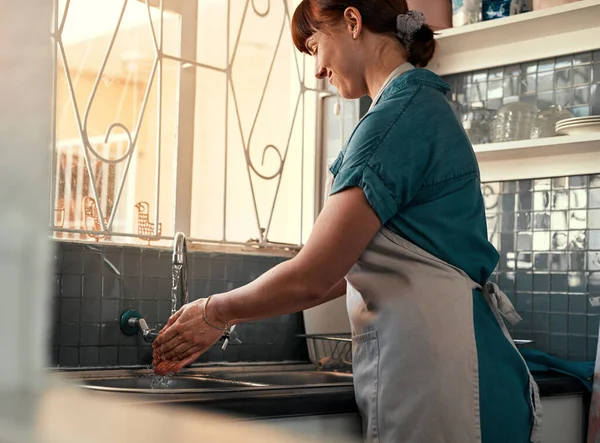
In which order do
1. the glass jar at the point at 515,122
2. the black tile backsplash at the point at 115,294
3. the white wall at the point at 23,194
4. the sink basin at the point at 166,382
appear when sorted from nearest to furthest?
the white wall at the point at 23,194, the sink basin at the point at 166,382, the black tile backsplash at the point at 115,294, the glass jar at the point at 515,122

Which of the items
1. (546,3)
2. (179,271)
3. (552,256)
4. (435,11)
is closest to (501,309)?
(179,271)

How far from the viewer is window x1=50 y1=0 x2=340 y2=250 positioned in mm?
1967

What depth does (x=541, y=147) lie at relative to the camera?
6.98 ft

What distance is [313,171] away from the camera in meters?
2.55

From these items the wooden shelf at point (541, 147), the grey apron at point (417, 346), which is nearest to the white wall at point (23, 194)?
the grey apron at point (417, 346)

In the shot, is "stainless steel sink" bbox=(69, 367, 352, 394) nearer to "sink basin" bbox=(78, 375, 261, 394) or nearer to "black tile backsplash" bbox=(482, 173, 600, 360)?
"sink basin" bbox=(78, 375, 261, 394)

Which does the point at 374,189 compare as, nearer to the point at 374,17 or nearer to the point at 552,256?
the point at 374,17

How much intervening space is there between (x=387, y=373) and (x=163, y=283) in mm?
863

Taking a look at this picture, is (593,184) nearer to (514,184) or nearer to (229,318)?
(514,184)

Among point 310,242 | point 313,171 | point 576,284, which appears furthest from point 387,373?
point 313,171

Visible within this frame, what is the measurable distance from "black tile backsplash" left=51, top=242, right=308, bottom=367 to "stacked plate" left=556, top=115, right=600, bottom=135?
0.89 meters

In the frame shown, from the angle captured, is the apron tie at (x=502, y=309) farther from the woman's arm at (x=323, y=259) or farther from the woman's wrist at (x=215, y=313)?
the woman's wrist at (x=215, y=313)

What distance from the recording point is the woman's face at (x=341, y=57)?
145 cm

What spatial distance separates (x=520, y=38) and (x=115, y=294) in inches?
50.1
